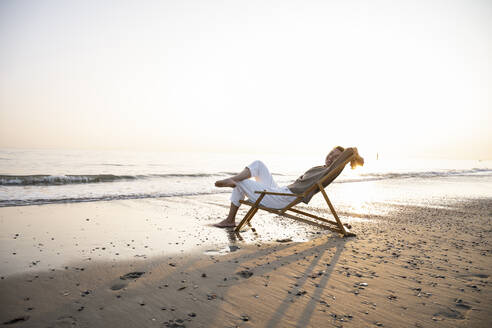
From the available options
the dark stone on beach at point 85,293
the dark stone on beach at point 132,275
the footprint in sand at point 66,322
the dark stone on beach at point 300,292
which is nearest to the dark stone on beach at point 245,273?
the dark stone on beach at point 300,292

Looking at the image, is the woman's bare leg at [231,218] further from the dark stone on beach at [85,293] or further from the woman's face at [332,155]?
the dark stone on beach at [85,293]

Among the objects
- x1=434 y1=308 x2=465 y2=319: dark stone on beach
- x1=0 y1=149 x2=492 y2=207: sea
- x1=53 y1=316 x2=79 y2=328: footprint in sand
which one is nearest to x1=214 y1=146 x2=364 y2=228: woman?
x1=434 y1=308 x2=465 y2=319: dark stone on beach

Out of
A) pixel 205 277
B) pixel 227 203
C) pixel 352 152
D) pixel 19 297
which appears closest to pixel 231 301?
pixel 205 277

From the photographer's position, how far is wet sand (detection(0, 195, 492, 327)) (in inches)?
96.0

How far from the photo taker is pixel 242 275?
11.0ft

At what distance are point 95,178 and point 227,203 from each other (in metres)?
11.7

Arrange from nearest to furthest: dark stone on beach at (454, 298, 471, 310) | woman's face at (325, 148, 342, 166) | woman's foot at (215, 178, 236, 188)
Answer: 1. dark stone on beach at (454, 298, 471, 310)
2. woman's foot at (215, 178, 236, 188)
3. woman's face at (325, 148, 342, 166)

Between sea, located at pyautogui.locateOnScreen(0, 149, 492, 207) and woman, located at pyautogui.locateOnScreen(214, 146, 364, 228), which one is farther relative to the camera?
sea, located at pyautogui.locateOnScreen(0, 149, 492, 207)

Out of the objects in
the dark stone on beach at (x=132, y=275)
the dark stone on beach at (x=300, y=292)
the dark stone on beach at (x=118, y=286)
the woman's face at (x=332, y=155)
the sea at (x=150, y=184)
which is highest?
the woman's face at (x=332, y=155)

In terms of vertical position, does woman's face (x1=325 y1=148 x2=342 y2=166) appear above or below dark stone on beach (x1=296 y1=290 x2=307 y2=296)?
above

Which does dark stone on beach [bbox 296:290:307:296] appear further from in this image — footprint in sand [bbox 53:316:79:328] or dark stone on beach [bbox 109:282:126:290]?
footprint in sand [bbox 53:316:79:328]

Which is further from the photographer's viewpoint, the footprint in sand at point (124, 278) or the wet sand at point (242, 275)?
the footprint in sand at point (124, 278)

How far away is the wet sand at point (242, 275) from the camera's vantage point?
244 cm

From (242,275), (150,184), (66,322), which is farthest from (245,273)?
(150,184)
